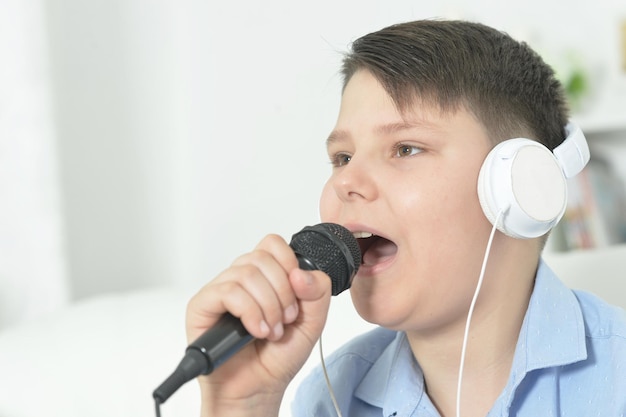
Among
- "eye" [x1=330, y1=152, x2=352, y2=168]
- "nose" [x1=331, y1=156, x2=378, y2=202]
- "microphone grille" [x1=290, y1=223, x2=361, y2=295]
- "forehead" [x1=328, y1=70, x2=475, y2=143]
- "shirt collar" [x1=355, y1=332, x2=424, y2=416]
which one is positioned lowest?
"shirt collar" [x1=355, y1=332, x2=424, y2=416]

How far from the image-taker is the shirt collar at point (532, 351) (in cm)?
110

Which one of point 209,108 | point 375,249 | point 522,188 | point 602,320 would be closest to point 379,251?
point 375,249

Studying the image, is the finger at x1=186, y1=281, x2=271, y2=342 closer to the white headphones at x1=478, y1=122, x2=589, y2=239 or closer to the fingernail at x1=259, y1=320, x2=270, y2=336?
the fingernail at x1=259, y1=320, x2=270, y2=336

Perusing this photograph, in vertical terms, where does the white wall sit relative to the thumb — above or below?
above

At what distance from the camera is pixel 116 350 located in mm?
1542

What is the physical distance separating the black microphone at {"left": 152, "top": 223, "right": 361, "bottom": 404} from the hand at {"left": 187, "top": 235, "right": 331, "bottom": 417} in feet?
0.05

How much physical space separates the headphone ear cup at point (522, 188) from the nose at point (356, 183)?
14cm

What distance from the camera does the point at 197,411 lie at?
1448mm

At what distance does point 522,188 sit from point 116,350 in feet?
2.90

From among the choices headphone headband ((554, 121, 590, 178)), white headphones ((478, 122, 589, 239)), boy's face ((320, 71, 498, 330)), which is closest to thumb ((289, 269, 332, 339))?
boy's face ((320, 71, 498, 330))

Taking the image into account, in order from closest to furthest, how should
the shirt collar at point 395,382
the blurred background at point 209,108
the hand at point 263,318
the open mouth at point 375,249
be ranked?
the hand at point 263,318
the open mouth at point 375,249
the shirt collar at point 395,382
the blurred background at point 209,108

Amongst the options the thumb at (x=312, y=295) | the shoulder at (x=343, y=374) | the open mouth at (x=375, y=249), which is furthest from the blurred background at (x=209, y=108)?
the thumb at (x=312, y=295)

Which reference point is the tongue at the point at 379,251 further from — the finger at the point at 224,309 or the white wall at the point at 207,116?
the white wall at the point at 207,116

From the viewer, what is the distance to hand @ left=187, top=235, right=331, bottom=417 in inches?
35.1
